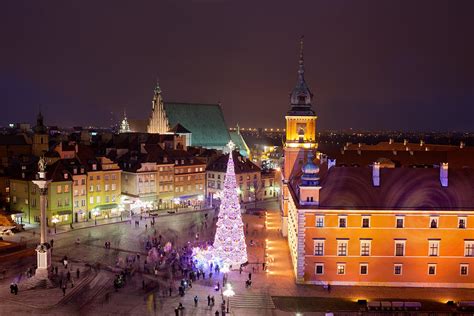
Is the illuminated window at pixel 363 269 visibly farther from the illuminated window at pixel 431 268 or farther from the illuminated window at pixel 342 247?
the illuminated window at pixel 431 268

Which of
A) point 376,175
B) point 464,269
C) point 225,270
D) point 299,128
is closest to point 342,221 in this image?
point 376,175

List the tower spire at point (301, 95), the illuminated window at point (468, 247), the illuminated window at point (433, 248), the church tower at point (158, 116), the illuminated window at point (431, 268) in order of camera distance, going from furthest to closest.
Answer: the church tower at point (158, 116), the tower spire at point (301, 95), the illuminated window at point (431, 268), the illuminated window at point (433, 248), the illuminated window at point (468, 247)

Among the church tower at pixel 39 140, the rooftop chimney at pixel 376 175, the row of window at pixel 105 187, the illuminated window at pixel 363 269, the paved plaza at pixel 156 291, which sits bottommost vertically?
the paved plaza at pixel 156 291

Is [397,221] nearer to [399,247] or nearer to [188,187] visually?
[399,247]

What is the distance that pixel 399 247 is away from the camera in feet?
124

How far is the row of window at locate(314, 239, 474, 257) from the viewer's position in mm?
37656

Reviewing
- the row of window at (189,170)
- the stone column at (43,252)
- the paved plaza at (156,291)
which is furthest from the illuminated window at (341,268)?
Result: the row of window at (189,170)

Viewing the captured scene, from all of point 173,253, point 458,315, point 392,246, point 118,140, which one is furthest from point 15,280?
point 118,140

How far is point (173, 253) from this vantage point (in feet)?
151

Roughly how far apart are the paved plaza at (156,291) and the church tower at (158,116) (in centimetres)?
4598

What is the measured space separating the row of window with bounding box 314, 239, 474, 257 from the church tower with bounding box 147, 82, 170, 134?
60303 millimetres

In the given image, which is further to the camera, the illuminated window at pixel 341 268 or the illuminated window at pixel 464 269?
the illuminated window at pixel 341 268

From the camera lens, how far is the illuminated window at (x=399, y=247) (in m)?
37.8

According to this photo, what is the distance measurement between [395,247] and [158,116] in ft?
213
